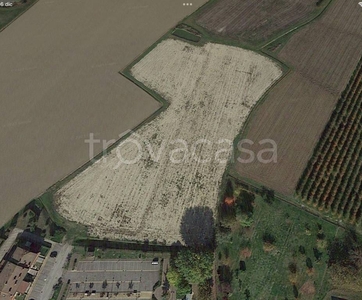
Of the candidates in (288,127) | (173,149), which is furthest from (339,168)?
(173,149)

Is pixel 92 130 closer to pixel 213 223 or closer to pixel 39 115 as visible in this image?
pixel 39 115

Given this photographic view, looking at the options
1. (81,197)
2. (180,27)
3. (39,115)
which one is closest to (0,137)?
(39,115)

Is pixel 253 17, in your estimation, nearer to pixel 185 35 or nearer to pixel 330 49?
pixel 185 35

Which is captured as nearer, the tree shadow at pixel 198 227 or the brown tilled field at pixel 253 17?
the tree shadow at pixel 198 227

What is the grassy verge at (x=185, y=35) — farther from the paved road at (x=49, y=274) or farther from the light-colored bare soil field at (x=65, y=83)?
the paved road at (x=49, y=274)

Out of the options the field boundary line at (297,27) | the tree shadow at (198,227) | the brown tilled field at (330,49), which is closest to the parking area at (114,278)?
the tree shadow at (198,227)

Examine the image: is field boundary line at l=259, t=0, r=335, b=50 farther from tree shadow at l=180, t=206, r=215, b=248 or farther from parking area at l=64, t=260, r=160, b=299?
parking area at l=64, t=260, r=160, b=299
